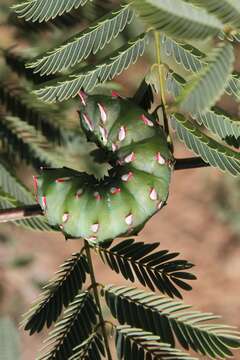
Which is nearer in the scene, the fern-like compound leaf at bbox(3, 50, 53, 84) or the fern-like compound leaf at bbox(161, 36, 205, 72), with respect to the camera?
the fern-like compound leaf at bbox(161, 36, 205, 72)

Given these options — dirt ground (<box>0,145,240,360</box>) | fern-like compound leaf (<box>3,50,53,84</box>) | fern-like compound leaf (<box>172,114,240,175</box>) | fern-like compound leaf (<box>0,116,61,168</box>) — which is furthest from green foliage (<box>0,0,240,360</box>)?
dirt ground (<box>0,145,240,360</box>)

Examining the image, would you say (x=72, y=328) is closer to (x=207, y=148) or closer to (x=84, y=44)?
(x=207, y=148)

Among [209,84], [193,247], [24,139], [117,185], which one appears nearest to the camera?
[209,84]

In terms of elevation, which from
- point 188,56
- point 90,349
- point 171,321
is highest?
point 188,56

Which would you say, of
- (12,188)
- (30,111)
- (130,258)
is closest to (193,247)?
(30,111)

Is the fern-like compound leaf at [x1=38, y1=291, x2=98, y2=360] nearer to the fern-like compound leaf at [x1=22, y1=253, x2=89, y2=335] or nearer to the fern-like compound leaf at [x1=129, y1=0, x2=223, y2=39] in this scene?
the fern-like compound leaf at [x1=22, y1=253, x2=89, y2=335]
